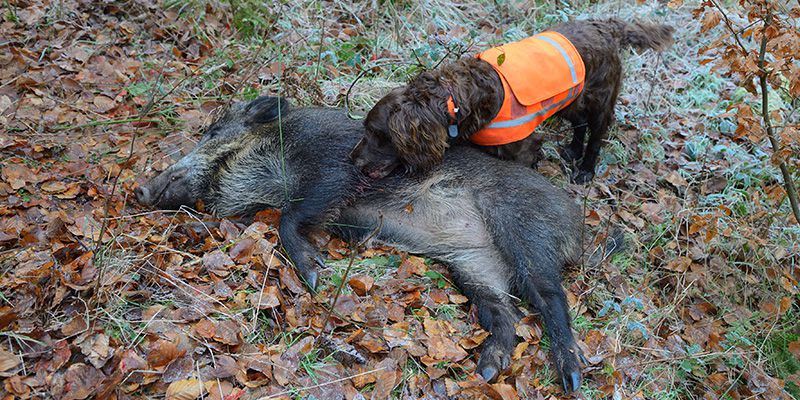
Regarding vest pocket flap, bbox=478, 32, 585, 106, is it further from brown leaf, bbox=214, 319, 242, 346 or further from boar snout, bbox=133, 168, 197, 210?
brown leaf, bbox=214, 319, 242, 346

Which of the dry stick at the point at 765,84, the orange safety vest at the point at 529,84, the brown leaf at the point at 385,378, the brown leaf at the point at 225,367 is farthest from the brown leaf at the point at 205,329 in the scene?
the dry stick at the point at 765,84

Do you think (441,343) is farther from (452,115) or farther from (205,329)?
(452,115)

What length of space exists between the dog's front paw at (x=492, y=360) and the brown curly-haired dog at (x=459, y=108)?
150cm

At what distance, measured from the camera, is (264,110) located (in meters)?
5.30

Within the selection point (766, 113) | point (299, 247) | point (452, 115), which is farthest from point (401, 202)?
point (766, 113)

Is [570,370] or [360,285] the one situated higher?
[360,285]

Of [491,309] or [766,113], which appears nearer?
[491,309]

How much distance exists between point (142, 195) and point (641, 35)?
15.2ft

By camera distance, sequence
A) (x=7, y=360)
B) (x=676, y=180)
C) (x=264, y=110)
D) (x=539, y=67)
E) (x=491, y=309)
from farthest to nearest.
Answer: (x=676, y=180) → (x=264, y=110) → (x=539, y=67) → (x=491, y=309) → (x=7, y=360)

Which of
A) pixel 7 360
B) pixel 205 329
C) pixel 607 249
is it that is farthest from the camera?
pixel 607 249

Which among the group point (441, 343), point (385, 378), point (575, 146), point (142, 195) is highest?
point (142, 195)

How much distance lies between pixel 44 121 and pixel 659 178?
5544 millimetres

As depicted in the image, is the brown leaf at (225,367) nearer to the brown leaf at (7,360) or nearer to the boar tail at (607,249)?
the brown leaf at (7,360)

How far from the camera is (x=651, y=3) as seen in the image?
8.66m
